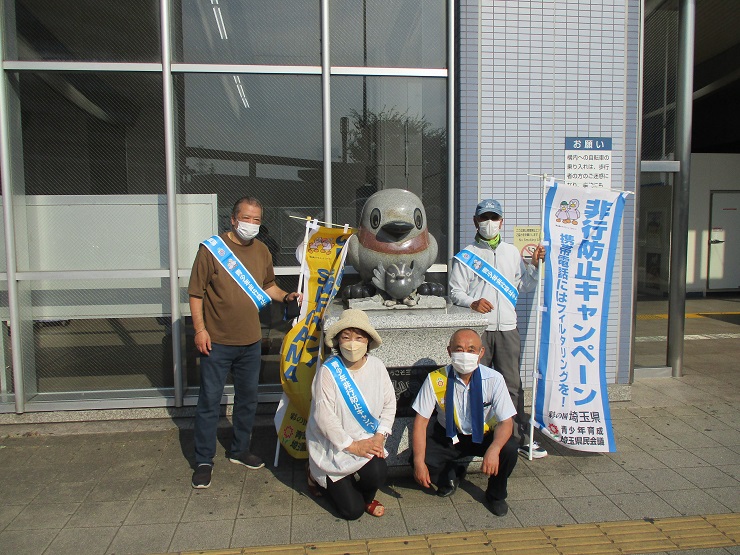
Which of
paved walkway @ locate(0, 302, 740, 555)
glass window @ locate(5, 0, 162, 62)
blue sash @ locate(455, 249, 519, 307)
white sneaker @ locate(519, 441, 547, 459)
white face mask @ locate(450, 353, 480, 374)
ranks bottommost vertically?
paved walkway @ locate(0, 302, 740, 555)

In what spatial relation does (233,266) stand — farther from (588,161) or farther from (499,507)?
(588,161)

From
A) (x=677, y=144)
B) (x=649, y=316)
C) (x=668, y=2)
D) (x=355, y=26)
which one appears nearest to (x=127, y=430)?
(x=355, y=26)

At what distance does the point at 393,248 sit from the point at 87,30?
358 centimetres

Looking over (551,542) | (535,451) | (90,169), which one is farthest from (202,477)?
(90,169)

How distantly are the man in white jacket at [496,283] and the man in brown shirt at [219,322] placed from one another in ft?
5.10

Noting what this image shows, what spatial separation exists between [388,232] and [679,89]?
13.9ft

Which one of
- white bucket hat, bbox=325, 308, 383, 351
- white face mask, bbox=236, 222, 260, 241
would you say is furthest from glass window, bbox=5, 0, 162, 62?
white bucket hat, bbox=325, 308, 383, 351

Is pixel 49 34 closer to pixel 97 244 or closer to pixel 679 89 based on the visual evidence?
pixel 97 244

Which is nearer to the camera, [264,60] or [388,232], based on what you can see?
[388,232]

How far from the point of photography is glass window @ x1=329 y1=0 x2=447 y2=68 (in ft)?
17.4

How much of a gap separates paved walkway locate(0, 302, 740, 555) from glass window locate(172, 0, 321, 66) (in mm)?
3473

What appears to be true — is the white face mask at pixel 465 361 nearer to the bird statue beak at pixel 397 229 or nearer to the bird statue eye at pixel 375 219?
the bird statue beak at pixel 397 229

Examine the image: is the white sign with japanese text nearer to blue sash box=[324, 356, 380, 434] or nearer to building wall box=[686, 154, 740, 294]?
blue sash box=[324, 356, 380, 434]

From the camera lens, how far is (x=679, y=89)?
6117 millimetres
